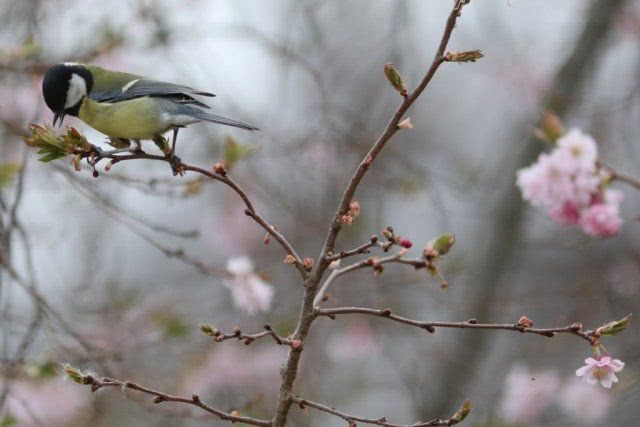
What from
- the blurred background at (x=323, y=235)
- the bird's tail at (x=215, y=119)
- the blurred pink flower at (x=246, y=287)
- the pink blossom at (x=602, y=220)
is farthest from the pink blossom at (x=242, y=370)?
the bird's tail at (x=215, y=119)

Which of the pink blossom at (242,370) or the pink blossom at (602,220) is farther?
the pink blossom at (242,370)

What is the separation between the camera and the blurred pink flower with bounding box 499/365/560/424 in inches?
199

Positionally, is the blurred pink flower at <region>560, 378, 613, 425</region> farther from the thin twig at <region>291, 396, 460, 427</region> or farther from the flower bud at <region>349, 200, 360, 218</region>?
the flower bud at <region>349, 200, 360, 218</region>

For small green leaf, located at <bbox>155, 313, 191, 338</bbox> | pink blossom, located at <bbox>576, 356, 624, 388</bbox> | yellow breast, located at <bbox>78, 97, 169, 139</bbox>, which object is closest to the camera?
pink blossom, located at <bbox>576, 356, 624, 388</bbox>

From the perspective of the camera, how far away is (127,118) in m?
2.22

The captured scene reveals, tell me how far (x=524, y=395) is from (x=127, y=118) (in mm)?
3596

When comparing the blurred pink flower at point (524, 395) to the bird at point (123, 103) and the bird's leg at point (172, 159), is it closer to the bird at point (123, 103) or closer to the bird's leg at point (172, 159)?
the bird at point (123, 103)

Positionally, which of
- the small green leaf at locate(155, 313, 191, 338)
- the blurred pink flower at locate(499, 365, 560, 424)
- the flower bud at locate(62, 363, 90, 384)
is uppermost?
the blurred pink flower at locate(499, 365, 560, 424)

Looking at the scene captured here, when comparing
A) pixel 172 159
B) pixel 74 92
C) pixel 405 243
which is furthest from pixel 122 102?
pixel 405 243

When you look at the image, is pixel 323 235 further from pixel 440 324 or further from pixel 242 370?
pixel 440 324

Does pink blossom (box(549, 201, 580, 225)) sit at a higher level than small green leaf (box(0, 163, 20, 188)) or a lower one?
higher

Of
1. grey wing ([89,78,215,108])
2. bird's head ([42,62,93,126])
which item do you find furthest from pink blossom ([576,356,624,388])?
bird's head ([42,62,93,126])

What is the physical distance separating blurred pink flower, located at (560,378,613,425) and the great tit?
3.29 meters

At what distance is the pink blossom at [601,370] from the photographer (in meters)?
1.73
